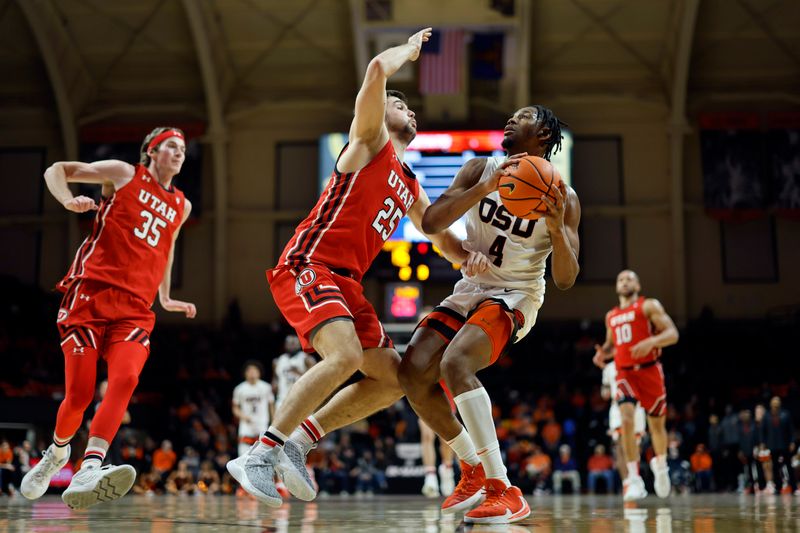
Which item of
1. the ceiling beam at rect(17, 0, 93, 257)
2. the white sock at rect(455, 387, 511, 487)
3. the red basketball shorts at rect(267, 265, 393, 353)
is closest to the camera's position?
the red basketball shorts at rect(267, 265, 393, 353)

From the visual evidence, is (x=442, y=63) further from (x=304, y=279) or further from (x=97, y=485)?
(x=97, y=485)

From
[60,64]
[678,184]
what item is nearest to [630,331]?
[678,184]

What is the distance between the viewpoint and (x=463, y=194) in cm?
441

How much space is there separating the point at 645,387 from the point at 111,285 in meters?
6.05

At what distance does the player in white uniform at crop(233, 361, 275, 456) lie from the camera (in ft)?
39.9

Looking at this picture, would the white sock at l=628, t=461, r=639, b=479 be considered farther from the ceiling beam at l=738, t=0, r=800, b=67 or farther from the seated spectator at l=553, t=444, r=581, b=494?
the ceiling beam at l=738, t=0, r=800, b=67

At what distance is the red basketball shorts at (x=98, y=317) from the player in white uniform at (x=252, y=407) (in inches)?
282

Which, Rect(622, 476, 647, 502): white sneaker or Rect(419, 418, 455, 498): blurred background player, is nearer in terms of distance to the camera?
Rect(622, 476, 647, 502): white sneaker

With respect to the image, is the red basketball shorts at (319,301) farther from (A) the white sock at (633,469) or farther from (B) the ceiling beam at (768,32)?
(B) the ceiling beam at (768,32)

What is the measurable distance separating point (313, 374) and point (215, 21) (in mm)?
17085

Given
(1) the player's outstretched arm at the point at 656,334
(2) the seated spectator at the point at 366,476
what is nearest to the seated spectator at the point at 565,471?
(2) the seated spectator at the point at 366,476

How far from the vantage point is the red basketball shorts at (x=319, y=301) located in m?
4.16

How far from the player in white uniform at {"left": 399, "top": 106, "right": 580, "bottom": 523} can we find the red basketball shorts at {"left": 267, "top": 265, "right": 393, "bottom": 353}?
294 mm

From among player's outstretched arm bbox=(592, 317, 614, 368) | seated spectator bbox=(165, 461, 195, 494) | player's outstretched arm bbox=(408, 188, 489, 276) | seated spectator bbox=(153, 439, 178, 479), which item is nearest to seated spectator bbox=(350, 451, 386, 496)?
seated spectator bbox=(165, 461, 195, 494)
